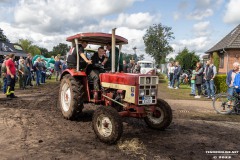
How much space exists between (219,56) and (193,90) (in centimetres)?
2101

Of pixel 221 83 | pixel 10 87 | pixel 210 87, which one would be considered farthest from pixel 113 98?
pixel 221 83

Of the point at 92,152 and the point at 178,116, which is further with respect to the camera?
the point at 178,116

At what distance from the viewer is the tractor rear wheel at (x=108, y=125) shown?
5402 mm

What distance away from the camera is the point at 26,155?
15.7ft

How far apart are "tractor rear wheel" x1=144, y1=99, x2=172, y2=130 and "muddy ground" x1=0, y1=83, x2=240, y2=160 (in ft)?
0.53

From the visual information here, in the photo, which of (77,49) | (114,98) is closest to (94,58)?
(77,49)

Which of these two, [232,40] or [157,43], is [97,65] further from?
[157,43]

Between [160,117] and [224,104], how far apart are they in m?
3.82

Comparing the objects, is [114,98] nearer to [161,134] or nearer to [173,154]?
[161,134]

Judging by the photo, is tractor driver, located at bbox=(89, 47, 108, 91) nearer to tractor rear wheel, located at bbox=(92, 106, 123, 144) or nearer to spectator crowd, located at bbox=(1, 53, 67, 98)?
tractor rear wheel, located at bbox=(92, 106, 123, 144)

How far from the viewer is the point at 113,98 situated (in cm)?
656

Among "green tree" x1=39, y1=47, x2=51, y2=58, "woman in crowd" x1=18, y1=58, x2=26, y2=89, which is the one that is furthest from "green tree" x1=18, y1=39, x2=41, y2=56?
"woman in crowd" x1=18, y1=58, x2=26, y2=89

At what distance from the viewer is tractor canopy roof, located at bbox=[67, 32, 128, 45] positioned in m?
7.05

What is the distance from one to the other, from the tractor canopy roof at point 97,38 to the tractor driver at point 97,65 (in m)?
0.31
